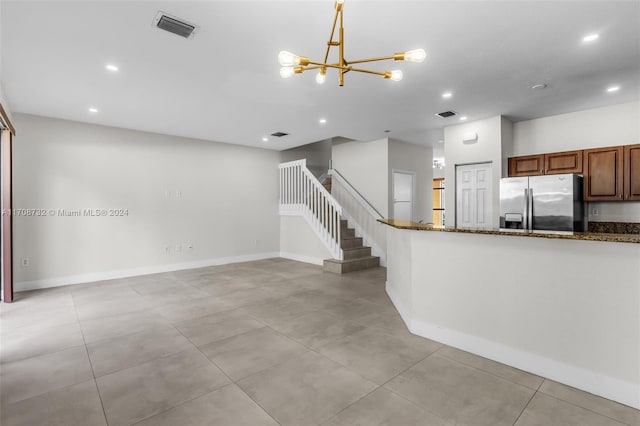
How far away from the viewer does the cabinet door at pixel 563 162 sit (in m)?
4.66

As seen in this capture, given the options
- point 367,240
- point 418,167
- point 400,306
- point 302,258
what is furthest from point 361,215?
point 400,306

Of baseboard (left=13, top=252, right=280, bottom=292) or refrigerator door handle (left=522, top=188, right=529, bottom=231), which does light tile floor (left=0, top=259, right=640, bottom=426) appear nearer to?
baseboard (left=13, top=252, right=280, bottom=292)

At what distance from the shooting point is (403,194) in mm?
7566

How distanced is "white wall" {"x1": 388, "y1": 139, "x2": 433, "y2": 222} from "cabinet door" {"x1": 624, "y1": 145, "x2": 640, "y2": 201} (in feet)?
12.7

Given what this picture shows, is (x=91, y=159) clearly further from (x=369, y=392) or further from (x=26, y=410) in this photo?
(x=369, y=392)

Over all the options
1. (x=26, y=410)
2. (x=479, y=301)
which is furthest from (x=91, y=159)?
(x=479, y=301)

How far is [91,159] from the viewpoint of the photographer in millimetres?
5676

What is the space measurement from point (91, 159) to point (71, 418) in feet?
16.9

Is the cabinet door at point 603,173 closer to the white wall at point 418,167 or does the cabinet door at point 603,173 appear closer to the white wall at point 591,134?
A: the white wall at point 591,134

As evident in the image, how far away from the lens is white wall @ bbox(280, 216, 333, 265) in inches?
290

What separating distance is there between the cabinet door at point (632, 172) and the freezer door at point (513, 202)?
1.17 metres

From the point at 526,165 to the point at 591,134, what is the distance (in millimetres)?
984

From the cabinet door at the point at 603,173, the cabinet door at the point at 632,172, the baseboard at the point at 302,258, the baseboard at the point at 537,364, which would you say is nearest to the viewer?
the baseboard at the point at 537,364

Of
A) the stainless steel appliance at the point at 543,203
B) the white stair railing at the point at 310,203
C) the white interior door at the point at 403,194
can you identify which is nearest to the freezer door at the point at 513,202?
the stainless steel appliance at the point at 543,203
